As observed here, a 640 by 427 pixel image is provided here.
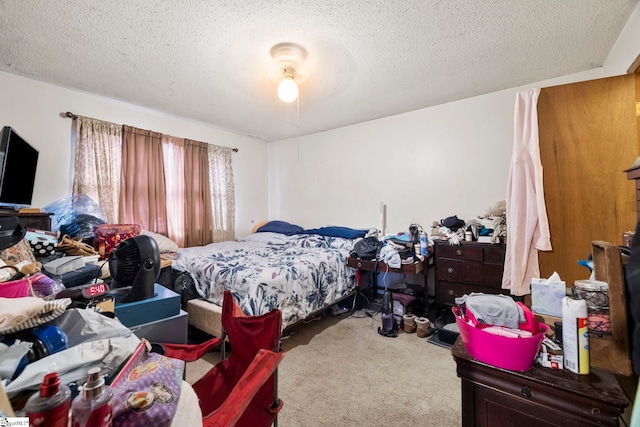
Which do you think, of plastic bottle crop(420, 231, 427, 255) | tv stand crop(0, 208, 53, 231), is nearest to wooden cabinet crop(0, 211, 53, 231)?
tv stand crop(0, 208, 53, 231)

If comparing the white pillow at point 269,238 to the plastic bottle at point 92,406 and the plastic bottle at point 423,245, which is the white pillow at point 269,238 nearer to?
the plastic bottle at point 423,245

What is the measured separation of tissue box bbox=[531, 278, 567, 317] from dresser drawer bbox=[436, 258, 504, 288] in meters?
1.51

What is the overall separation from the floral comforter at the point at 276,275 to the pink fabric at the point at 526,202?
5.10 feet

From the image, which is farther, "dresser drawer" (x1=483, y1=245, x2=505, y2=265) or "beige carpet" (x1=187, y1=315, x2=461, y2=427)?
"dresser drawer" (x1=483, y1=245, x2=505, y2=265)

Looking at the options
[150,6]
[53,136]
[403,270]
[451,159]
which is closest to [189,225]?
[53,136]


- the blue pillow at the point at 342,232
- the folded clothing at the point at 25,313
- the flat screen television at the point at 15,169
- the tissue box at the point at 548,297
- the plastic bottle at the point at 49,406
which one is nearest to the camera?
the plastic bottle at the point at 49,406

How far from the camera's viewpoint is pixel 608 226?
162cm

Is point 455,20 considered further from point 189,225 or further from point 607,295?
A: point 189,225

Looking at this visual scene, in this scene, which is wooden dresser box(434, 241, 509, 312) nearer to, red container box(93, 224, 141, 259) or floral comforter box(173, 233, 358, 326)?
floral comforter box(173, 233, 358, 326)

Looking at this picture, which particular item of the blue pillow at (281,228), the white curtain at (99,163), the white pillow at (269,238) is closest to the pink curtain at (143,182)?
the white curtain at (99,163)

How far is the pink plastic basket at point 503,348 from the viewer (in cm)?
→ 75

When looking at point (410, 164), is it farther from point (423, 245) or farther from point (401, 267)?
point (401, 267)

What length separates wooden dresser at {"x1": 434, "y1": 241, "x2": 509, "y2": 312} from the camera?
7.80 ft

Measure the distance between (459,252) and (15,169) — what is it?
375cm
